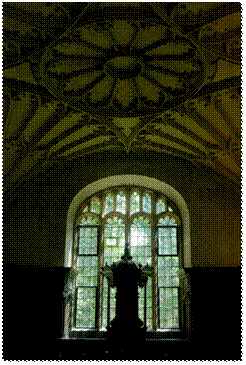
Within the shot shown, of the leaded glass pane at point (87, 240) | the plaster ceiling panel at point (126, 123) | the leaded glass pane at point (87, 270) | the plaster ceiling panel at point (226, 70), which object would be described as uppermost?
the plaster ceiling panel at point (226, 70)

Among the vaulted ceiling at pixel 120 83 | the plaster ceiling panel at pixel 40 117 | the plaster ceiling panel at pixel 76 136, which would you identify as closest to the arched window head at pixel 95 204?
the vaulted ceiling at pixel 120 83

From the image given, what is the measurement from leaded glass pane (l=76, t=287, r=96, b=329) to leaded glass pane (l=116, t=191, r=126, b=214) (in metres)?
2.64

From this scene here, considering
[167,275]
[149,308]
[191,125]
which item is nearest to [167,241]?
[167,275]

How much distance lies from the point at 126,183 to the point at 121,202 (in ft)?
2.16

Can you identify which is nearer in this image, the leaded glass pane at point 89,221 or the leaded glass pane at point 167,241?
the leaded glass pane at point 167,241

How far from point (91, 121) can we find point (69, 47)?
2.80 metres

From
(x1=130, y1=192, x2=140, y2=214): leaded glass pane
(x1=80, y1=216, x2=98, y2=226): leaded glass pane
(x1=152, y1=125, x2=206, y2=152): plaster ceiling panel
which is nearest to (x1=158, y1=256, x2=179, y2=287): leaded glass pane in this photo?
(x1=130, y1=192, x2=140, y2=214): leaded glass pane

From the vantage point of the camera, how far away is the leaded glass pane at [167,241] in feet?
39.1

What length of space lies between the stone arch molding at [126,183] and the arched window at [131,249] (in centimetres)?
23

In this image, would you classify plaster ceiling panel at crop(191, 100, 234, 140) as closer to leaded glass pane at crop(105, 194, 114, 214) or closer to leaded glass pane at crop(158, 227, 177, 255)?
leaded glass pane at crop(158, 227, 177, 255)

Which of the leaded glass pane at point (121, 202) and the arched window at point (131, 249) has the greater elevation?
the leaded glass pane at point (121, 202)

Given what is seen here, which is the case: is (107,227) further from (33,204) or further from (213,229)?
(213,229)

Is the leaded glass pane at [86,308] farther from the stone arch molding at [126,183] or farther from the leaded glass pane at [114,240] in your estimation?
the leaded glass pane at [114,240]

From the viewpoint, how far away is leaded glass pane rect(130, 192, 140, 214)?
1243 cm
